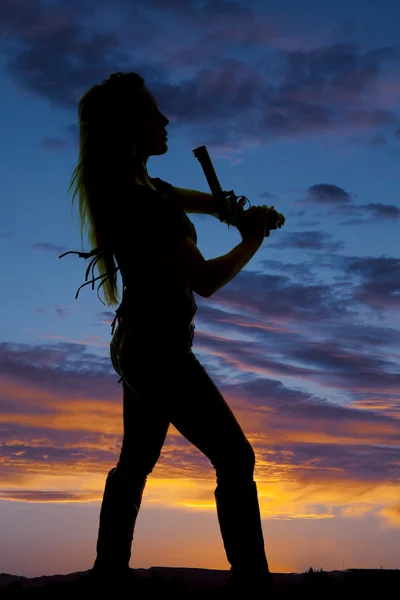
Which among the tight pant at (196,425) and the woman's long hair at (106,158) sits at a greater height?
the woman's long hair at (106,158)

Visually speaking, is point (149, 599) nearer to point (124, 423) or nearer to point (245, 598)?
point (245, 598)

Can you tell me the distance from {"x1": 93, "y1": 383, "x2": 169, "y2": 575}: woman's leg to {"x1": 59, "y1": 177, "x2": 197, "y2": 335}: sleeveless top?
0.61 metres

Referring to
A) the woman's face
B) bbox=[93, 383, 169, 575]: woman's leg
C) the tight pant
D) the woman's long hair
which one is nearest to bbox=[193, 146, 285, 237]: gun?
the woman's face

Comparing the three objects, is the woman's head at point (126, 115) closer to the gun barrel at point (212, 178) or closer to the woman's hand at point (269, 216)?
the gun barrel at point (212, 178)

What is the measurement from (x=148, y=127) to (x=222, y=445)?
7.72ft

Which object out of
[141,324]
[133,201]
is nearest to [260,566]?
[141,324]

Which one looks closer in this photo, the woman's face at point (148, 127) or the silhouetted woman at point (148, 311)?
the silhouetted woman at point (148, 311)

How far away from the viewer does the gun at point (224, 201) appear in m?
5.67

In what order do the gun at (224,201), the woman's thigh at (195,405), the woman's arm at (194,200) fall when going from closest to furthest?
1. the woman's thigh at (195,405)
2. the gun at (224,201)
3. the woman's arm at (194,200)

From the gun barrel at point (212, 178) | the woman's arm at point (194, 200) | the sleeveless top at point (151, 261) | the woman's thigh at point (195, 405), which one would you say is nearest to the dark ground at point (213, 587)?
the woman's thigh at point (195, 405)

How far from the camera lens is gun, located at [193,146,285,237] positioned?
18.6 ft

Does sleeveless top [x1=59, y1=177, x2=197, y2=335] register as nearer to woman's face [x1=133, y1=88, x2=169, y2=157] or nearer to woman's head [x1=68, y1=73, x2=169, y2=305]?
woman's head [x1=68, y1=73, x2=169, y2=305]

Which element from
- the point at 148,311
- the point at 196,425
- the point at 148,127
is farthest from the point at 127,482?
the point at 148,127

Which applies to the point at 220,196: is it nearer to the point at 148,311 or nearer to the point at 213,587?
the point at 148,311
